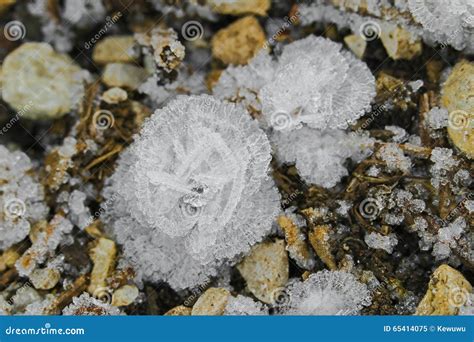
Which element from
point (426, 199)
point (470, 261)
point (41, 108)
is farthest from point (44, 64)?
point (470, 261)

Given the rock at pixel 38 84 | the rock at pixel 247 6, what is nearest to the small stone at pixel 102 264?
the rock at pixel 38 84

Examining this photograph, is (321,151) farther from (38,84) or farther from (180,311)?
(38,84)

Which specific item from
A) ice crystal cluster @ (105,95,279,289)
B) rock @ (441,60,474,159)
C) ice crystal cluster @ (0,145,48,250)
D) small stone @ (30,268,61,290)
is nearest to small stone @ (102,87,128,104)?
ice crystal cluster @ (105,95,279,289)

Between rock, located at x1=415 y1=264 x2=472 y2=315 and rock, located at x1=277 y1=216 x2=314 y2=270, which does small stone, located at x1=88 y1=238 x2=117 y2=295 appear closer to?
rock, located at x1=277 y1=216 x2=314 y2=270

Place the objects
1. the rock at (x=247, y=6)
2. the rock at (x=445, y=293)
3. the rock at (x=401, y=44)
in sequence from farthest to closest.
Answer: the rock at (x=247, y=6), the rock at (x=401, y=44), the rock at (x=445, y=293)

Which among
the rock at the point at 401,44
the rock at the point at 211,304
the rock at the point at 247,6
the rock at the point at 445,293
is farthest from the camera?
the rock at the point at 247,6

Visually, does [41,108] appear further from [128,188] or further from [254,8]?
[254,8]

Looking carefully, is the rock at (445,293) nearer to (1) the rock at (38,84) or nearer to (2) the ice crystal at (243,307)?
(2) the ice crystal at (243,307)
